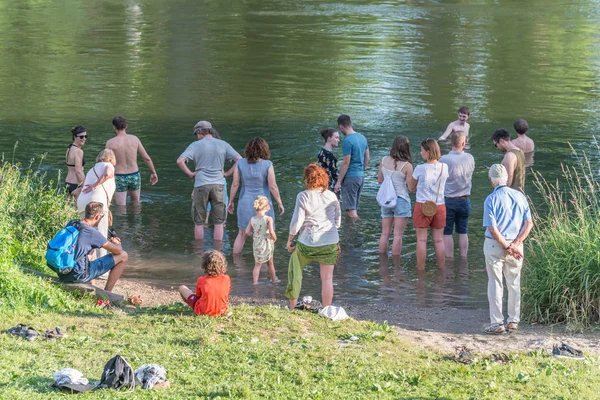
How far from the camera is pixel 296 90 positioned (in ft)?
93.4

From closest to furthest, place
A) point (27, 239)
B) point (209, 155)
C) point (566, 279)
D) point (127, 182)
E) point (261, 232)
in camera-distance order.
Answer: point (566, 279) → point (261, 232) → point (27, 239) → point (209, 155) → point (127, 182)

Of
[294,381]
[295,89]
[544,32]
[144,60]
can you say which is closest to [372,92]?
[295,89]

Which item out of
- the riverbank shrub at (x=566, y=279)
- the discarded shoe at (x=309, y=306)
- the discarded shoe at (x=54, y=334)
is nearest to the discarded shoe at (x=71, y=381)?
the discarded shoe at (x=54, y=334)

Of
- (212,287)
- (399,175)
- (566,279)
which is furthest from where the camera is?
(399,175)

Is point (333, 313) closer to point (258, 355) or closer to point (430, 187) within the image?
point (258, 355)

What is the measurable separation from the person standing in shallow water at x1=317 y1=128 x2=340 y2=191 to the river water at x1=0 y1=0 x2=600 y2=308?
0.97m

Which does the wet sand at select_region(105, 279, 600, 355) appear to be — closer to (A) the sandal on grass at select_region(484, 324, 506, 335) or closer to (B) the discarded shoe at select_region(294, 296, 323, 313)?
(A) the sandal on grass at select_region(484, 324, 506, 335)

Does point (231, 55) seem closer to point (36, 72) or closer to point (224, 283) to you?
point (36, 72)

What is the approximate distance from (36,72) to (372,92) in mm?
11709

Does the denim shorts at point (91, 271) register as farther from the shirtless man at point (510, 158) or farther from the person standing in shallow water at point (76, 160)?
the shirtless man at point (510, 158)

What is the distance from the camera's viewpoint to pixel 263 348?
28.9 ft

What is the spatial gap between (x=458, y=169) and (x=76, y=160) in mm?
5852

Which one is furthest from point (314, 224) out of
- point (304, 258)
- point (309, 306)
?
point (309, 306)

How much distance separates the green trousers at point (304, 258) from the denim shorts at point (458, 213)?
288 cm
